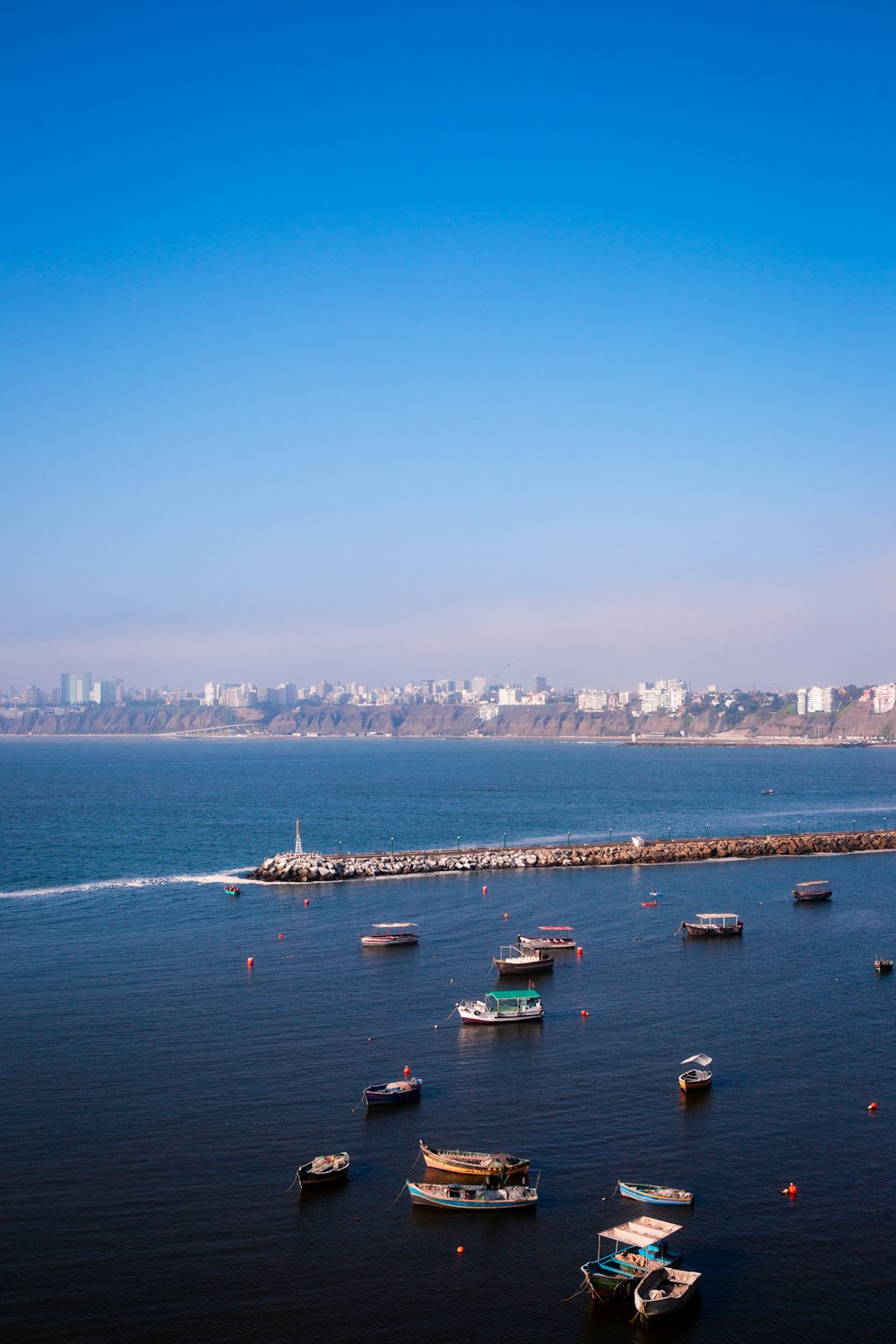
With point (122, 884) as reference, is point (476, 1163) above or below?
above

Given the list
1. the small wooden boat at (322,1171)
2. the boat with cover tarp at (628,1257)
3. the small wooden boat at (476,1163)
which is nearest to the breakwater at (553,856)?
the small wooden boat at (322,1171)

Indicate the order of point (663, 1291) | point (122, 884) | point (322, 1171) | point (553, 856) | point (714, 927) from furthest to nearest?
point (553, 856) < point (122, 884) < point (714, 927) < point (322, 1171) < point (663, 1291)

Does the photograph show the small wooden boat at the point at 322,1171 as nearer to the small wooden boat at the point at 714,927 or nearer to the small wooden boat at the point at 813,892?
the small wooden boat at the point at 714,927

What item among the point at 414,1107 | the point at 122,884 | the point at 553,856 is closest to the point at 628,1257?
the point at 414,1107

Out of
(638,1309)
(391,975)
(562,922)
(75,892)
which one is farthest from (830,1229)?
(75,892)

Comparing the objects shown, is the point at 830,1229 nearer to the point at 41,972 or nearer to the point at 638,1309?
the point at 638,1309

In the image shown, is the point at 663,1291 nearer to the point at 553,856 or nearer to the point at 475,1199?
the point at 475,1199

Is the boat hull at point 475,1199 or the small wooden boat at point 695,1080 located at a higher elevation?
the small wooden boat at point 695,1080
